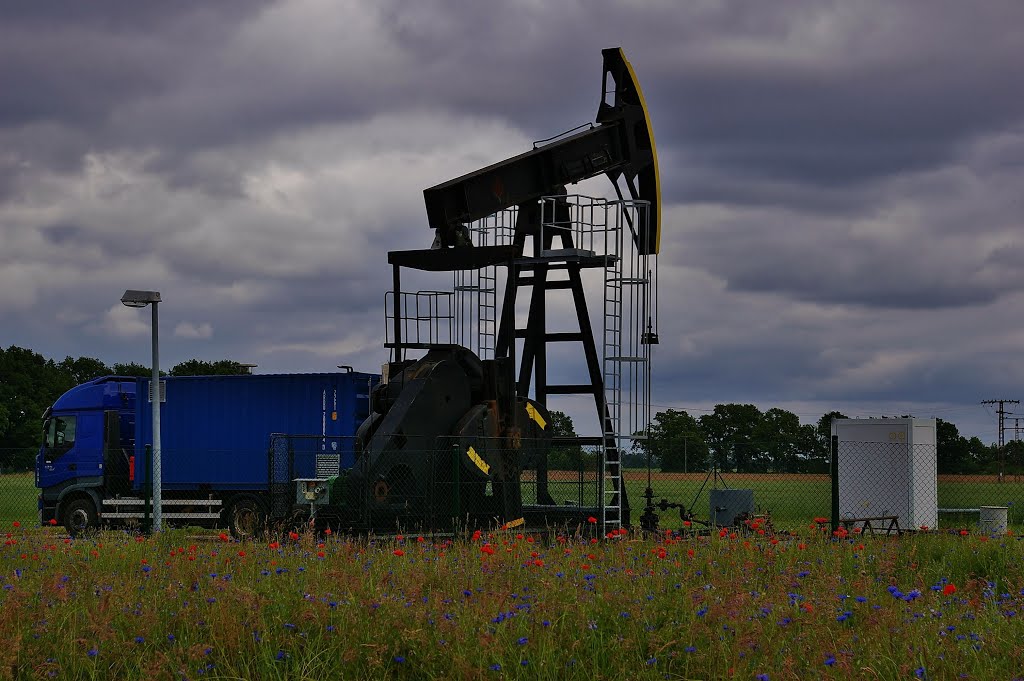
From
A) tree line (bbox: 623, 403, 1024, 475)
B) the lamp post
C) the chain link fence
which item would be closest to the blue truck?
the chain link fence

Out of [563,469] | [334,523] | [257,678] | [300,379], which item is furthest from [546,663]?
[300,379]

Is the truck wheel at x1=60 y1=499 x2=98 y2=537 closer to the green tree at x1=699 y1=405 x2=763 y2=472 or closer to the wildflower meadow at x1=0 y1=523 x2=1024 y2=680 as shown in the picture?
the wildflower meadow at x1=0 y1=523 x2=1024 y2=680

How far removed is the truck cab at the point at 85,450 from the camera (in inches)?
1001

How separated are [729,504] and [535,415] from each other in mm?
4679

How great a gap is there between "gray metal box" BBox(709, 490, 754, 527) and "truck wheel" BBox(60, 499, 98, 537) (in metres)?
13.2

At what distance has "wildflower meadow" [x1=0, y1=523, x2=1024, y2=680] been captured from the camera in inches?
259

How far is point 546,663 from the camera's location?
6559 mm

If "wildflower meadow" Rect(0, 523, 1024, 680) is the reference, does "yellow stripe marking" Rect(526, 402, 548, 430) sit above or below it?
above

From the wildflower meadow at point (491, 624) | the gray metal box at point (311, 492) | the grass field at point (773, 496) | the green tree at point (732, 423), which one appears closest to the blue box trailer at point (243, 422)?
the grass field at point (773, 496)

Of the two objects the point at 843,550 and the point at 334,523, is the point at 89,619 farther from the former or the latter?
the point at 334,523

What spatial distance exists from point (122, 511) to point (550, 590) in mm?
19002

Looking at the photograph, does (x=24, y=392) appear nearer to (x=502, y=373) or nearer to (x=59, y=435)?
(x=59, y=435)

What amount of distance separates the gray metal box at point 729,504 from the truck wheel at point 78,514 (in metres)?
13.2

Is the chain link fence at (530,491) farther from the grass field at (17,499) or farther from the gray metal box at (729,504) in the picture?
the grass field at (17,499)
